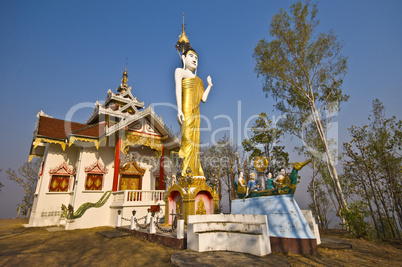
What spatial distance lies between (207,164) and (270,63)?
37.0 ft

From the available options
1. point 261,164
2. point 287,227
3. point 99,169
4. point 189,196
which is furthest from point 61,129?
point 287,227

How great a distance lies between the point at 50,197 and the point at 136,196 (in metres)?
5.48

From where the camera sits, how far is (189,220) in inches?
263

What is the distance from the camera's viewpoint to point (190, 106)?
38.2 feet

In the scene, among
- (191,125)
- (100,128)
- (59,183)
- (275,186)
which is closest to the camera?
(275,186)

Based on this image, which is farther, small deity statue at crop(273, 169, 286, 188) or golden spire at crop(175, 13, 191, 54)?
golden spire at crop(175, 13, 191, 54)

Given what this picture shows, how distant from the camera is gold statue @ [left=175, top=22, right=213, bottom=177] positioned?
11.0m

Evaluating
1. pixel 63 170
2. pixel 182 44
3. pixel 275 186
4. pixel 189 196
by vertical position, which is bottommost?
pixel 189 196

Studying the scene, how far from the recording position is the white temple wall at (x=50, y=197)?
12.5m

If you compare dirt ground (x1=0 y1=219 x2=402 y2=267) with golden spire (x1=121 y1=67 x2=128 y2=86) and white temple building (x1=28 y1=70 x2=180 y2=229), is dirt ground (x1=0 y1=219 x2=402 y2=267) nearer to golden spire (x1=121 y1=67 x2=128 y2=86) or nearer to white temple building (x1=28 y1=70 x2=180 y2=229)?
white temple building (x1=28 y1=70 x2=180 y2=229)

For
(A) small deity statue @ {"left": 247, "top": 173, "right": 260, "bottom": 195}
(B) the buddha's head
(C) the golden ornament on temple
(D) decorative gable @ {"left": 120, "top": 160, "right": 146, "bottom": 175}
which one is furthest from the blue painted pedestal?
(D) decorative gable @ {"left": 120, "top": 160, "right": 146, "bottom": 175}

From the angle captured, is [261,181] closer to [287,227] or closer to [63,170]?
[287,227]

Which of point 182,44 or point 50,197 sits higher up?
point 182,44

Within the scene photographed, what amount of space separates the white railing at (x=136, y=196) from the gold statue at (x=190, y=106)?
3867mm
